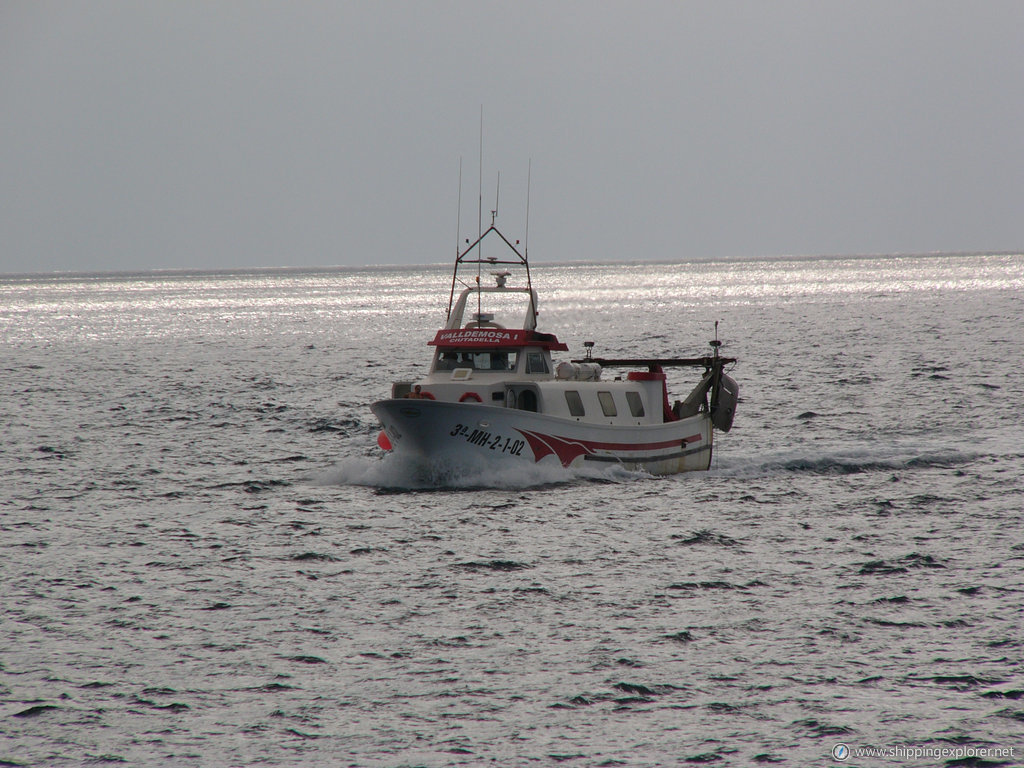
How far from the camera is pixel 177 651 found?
1466 cm

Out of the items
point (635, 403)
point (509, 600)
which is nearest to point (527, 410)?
point (635, 403)

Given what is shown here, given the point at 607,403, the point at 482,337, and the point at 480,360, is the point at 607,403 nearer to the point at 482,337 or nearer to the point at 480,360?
the point at 480,360

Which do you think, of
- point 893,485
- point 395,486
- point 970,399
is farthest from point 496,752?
point 970,399

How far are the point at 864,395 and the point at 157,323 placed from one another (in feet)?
331

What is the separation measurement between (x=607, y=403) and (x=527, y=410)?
2569mm

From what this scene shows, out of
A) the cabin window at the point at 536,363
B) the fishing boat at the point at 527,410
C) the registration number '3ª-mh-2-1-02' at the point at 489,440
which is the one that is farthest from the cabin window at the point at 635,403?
the registration number '3ª-mh-2-1-02' at the point at 489,440

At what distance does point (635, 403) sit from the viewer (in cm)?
2798

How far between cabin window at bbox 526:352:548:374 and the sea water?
9.04 feet

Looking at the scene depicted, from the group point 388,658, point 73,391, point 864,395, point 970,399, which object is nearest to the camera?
point 388,658

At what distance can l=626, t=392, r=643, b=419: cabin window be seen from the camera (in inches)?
1096

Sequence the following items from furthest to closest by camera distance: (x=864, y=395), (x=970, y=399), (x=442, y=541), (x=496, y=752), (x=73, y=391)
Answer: (x=73, y=391)
(x=864, y=395)
(x=970, y=399)
(x=442, y=541)
(x=496, y=752)

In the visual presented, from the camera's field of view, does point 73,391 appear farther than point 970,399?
Yes

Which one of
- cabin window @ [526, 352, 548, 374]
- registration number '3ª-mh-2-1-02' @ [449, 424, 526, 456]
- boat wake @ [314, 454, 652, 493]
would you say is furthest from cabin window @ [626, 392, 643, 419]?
registration number '3ª-mh-2-1-02' @ [449, 424, 526, 456]

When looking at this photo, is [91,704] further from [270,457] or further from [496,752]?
[270,457]
